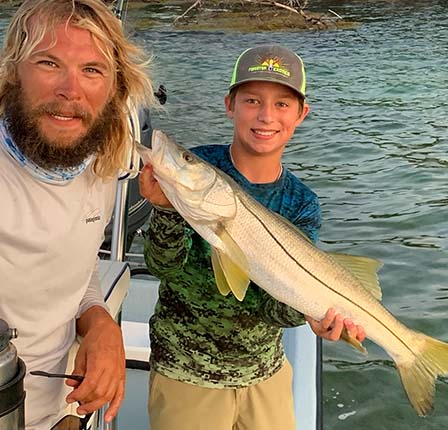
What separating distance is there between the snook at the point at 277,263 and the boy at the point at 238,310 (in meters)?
0.16

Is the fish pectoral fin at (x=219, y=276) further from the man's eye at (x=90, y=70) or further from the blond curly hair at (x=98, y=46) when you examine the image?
the man's eye at (x=90, y=70)

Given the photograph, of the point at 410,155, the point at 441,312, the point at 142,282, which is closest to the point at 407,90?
the point at 410,155

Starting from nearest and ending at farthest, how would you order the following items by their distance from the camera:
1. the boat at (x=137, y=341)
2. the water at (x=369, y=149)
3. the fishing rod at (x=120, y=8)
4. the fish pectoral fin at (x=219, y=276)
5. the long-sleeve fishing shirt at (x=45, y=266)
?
the long-sleeve fishing shirt at (x=45, y=266), the fish pectoral fin at (x=219, y=276), the boat at (x=137, y=341), the fishing rod at (x=120, y=8), the water at (x=369, y=149)

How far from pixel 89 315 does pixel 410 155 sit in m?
8.17

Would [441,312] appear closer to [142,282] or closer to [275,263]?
[142,282]

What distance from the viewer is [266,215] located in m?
2.32

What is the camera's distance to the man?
2.13 metres

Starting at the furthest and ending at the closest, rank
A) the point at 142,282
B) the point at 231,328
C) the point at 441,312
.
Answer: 1. the point at 441,312
2. the point at 142,282
3. the point at 231,328

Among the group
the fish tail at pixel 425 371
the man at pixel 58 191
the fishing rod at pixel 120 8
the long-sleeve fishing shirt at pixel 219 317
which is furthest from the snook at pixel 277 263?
the fishing rod at pixel 120 8

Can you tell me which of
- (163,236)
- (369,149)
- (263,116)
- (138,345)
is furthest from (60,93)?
(369,149)

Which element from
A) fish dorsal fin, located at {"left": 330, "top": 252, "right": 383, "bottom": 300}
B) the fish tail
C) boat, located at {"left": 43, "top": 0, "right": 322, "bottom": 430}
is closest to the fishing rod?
boat, located at {"left": 43, "top": 0, "right": 322, "bottom": 430}

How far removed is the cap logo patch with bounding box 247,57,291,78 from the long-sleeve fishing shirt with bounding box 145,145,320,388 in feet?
0.98

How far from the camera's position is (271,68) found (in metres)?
2.59

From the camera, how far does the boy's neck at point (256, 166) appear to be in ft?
8.52
